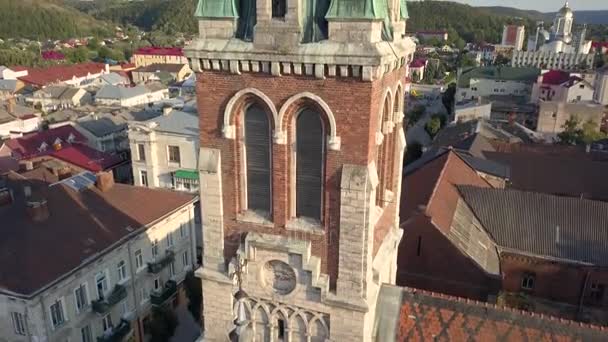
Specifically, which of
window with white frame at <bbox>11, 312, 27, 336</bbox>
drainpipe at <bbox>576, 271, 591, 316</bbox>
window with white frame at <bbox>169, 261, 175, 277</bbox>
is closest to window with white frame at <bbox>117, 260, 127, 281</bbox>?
window with white frame at <bbox>169, 261, 175, 277</bbox>

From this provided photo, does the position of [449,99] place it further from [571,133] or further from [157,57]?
[157,57]

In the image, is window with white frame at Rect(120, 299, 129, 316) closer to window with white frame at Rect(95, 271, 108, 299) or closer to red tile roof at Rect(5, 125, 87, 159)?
window with white frame at Rect(95, 271, 108, 299)

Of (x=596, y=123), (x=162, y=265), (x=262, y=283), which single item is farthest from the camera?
(x=596, y=123)

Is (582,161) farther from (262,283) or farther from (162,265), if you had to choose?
(262,283)

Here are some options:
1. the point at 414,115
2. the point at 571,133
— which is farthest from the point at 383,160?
the point at 414,115

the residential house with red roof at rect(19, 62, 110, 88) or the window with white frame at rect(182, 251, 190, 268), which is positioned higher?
the residential house with red roof at rect(19, 62, 110, 88)

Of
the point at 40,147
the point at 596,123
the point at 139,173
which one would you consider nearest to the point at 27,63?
the point at 40,147
